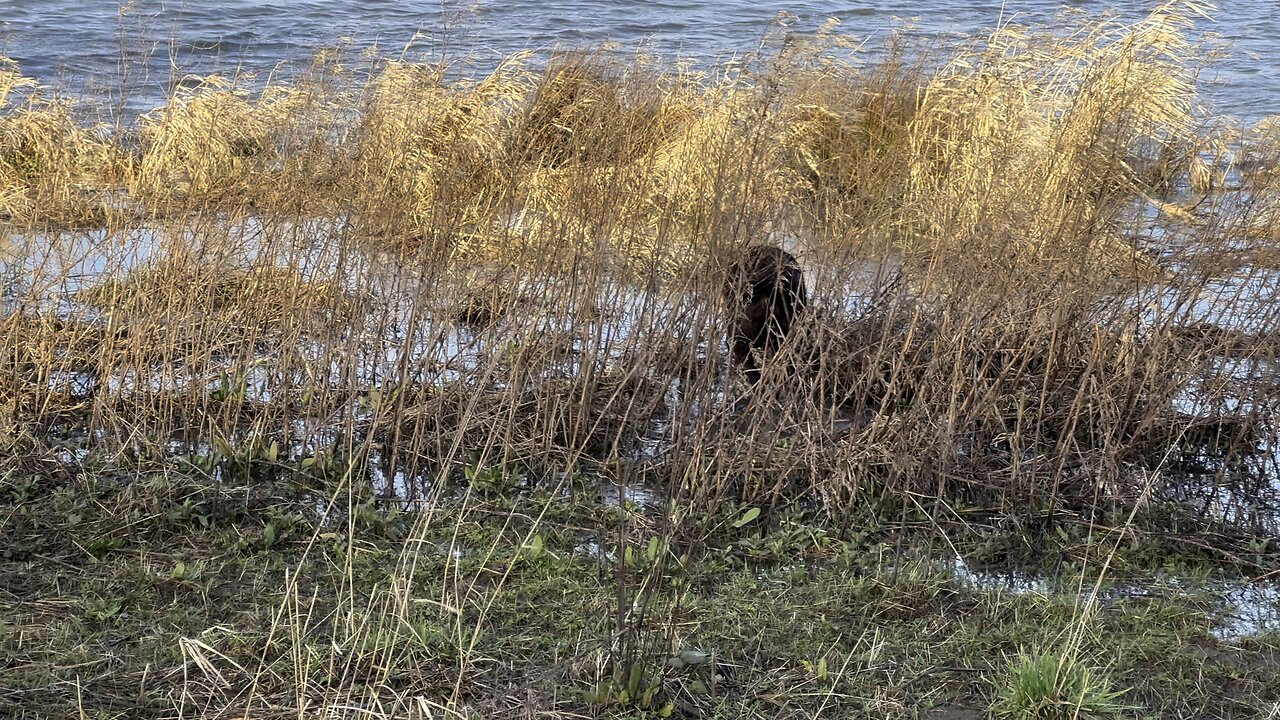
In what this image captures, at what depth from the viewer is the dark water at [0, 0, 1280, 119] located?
12086 millimetres

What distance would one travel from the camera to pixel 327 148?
5391mm

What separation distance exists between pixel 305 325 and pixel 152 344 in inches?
22.5

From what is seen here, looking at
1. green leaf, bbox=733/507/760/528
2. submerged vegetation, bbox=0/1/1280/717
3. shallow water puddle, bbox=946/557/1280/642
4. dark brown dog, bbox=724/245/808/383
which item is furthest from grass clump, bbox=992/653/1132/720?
dark brown dog, bbox=724/245/808/383

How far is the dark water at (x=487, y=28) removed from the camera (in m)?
12.1

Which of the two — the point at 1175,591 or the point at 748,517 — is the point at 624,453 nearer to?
the point at 748,517

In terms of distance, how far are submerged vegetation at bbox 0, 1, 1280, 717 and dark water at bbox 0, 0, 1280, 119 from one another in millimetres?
6013

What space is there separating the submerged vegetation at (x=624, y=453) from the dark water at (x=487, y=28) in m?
6.01

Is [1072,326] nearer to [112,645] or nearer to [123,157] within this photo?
[112,645]

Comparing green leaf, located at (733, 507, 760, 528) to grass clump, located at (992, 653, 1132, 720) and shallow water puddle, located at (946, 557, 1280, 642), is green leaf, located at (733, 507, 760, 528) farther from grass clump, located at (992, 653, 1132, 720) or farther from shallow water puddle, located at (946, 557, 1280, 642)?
grass clump, located at (992, 653, 1132, 720)

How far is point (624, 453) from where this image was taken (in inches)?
196

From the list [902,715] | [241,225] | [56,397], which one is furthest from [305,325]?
[902,715]

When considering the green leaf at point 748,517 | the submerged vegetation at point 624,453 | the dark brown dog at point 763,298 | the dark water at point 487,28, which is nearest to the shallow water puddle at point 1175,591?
the submerged vegetation at point 624,453

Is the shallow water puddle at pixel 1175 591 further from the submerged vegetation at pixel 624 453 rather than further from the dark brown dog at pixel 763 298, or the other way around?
the dark brown dog at pixel 763 298

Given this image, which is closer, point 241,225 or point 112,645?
point 112,645
